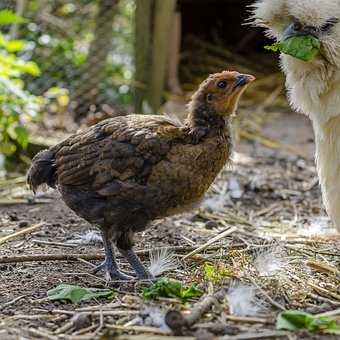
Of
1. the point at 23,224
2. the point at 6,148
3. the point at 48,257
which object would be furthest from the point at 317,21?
the point at 6,148

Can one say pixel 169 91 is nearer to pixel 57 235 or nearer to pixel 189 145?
pixel 57 235

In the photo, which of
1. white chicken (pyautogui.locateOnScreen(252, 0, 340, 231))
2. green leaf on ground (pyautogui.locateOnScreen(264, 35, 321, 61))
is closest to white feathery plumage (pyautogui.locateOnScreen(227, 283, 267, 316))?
white chicken (pyautogui.locateOnScreen(252, 0, 340, 231))

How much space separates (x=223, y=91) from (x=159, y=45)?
Result: 11.1 feet

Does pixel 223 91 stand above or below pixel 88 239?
above

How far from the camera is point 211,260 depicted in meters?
3.66

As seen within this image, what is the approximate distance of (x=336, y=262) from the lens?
376 centimetres

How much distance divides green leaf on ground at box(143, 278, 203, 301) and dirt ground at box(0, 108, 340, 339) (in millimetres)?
40

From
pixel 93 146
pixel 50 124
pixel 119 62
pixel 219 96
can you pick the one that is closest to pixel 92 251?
pixel 93 146

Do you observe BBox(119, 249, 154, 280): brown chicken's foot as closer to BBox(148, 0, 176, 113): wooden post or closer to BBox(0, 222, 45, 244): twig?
BBox(0, 222, 45, 244): twig

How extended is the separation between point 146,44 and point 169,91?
4.10 feet

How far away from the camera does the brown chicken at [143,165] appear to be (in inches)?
131

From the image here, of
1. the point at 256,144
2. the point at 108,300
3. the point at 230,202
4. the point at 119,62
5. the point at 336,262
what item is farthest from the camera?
the point at 119,62

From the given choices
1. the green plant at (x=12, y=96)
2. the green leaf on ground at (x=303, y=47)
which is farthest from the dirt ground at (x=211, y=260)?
the green leaf on ground at (x=303, y=47)

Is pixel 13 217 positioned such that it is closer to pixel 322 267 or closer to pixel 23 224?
pixel 23 224
